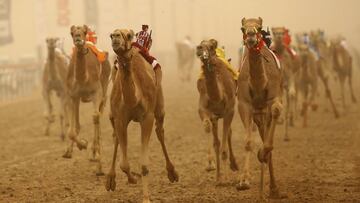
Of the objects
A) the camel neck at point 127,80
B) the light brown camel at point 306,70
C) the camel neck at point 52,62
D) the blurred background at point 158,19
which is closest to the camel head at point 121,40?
the camel neck at point 127,80

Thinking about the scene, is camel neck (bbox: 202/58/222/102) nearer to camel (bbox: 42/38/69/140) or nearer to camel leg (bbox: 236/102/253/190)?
camel leg (bbox: 236/102/253/190)

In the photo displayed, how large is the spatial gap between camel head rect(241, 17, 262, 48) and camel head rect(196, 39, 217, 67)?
1169 millimetres

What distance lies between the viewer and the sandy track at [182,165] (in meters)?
11.3

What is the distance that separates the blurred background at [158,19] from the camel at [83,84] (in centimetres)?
893

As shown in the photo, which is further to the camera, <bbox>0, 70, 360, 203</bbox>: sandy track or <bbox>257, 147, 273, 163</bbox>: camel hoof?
<bbox>0, 70, 360, 203</bbox>: sandy track

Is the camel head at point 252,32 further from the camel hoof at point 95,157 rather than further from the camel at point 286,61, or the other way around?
the camel at point 286,61

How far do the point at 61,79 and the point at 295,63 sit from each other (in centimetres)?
577

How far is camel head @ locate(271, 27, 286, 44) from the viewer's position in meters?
17.5

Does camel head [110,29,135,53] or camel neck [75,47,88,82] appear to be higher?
camel head [110,29,135,53]

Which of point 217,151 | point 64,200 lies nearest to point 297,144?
point 217,151

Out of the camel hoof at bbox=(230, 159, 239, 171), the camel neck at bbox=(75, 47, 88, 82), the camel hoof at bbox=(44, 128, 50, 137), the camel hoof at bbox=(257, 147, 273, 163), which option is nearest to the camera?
the camel hoof at bbox=(257, 147, 273, 163)

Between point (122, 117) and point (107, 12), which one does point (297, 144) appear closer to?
point (122, 117)

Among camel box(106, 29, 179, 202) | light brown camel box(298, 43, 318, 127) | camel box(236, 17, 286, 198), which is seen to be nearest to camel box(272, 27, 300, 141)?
light brown camel box(298, 43, 318, 127)

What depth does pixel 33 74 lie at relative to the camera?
37.8 metres
